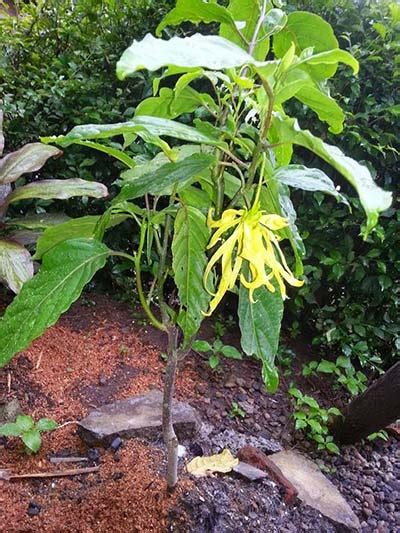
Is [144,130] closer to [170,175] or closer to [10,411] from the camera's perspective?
[170,175]

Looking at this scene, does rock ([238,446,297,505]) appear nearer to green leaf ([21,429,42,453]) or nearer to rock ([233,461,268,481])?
rock ([233,461,268,481])

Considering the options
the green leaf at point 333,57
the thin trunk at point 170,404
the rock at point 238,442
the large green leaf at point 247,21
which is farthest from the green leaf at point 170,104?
the rock at point 238,442

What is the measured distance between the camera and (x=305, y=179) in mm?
629

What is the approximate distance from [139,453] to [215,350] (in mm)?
647

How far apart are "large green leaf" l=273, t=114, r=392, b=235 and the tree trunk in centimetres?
108

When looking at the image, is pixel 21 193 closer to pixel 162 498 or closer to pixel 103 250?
pixel 103 250

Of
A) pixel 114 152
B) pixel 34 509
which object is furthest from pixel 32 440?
pixel 114 152

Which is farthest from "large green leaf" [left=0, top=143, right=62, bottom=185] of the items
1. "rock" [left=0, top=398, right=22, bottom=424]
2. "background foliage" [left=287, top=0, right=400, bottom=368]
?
"background foliage" [left=287, top=0, right=400, bottom=368]

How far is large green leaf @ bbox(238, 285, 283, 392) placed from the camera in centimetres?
80

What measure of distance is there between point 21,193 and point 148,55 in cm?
134

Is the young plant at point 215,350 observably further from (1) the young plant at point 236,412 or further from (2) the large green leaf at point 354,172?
(2) the large green leaf at point 354,172

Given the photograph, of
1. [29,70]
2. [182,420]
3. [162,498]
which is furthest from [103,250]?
[29,70]

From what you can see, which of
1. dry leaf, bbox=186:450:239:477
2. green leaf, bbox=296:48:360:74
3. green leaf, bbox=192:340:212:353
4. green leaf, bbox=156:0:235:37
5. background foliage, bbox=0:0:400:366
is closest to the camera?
green leaf, bbox=296:48:360:74

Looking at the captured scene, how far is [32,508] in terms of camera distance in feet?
3.35
